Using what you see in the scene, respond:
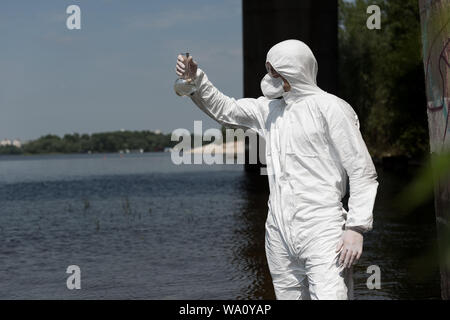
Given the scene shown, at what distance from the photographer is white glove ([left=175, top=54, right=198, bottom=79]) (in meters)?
3.54

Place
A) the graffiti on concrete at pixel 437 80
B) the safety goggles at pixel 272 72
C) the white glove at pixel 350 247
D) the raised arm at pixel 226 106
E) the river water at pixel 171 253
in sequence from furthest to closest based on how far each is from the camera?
the river water at pixel 171 253, the graffiti on concrete at pixel 437 80, the raised arm at pixel 226 106, the safety goggles at pixel 272 72, the white glove at pixel 350 247

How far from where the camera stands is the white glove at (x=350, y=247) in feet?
10.6

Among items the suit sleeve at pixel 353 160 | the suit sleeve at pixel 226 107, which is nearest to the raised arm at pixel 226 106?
the suit sleeve at pixel 226 107

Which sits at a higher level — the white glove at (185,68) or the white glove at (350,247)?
the white glove at (185,68)

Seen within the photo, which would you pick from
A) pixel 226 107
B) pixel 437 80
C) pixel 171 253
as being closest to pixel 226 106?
pixel 226 107

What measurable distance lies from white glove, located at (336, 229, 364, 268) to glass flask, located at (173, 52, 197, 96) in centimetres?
101

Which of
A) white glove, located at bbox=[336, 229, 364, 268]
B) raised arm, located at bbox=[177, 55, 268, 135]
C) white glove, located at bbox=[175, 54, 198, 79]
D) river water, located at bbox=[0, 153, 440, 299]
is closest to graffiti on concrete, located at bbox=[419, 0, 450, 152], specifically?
river water, located at bbox=[0, 153, 440, 299]

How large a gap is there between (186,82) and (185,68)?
0.22ft

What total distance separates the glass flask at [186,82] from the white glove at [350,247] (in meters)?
1.01

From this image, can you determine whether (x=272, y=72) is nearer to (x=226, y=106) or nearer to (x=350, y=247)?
(x=226, y=106)

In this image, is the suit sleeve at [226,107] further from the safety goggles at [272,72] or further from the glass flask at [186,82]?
the safety goggles at [272,72]

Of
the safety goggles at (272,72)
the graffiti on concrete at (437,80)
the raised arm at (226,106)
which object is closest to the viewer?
the safety goggles at (272,72)

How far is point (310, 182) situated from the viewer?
3.40 metres

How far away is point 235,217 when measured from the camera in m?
20.3
